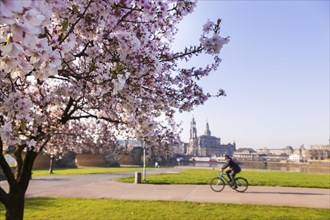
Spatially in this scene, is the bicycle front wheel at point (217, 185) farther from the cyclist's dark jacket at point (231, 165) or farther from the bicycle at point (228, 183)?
the cyclist's dark jacket at point (231, 165)

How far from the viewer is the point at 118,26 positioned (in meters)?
4.70

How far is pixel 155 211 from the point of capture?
11469 millimetres

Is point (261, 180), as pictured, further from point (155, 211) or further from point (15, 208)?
point (15, 208)

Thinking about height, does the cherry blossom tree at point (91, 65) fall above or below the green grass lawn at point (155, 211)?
above

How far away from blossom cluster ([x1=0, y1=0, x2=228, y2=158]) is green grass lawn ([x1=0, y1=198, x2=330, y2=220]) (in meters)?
3.21

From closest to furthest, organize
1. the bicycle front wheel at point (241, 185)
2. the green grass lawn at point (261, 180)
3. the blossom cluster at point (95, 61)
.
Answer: the blossom cluster at point (95, 61)
the bicycle front wheel at point (241, 185)
the green grass lawn at point (261, 180)

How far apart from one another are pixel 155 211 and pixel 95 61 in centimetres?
849

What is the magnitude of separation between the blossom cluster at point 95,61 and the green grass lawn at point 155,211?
10.5 feet

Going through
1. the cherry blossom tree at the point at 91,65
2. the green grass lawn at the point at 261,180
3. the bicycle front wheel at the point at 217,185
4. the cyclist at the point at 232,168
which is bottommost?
A: the green grass lawn at the point at 261,180

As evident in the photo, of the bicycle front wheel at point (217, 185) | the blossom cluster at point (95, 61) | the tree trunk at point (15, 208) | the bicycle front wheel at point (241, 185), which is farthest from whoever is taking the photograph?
the bicycle front wheel at point (217, 185)

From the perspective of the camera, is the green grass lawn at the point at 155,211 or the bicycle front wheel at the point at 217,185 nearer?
the green grass lawn at the point at 155,211

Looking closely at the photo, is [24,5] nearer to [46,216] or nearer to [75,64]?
[75,64]

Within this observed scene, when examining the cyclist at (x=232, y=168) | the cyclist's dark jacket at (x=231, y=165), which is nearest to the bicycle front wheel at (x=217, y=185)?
the cyclist at (x=232, y=168)

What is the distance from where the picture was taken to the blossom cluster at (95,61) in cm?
233
